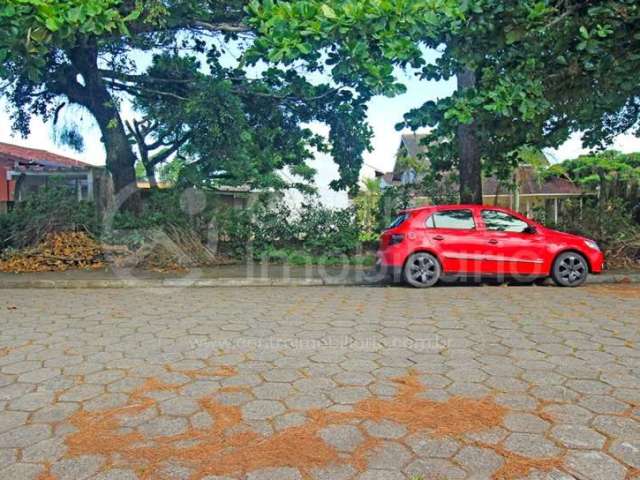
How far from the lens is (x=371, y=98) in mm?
12477

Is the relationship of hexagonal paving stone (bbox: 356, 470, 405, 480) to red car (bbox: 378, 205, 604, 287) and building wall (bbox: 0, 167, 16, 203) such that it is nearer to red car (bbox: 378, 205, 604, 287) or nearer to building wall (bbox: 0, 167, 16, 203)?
red car (bbox: 378, 205, 604, 287)

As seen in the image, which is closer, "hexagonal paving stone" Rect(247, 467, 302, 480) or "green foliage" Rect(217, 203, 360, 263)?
"hexagonal paving stone" Rect(247, 467, 302, 480)

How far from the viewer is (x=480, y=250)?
8.84 meters

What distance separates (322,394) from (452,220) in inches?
238

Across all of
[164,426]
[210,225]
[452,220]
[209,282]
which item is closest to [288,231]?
[210,225]

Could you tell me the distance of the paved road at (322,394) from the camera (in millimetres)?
2688

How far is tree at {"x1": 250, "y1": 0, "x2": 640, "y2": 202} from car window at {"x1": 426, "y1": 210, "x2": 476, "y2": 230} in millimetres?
1713

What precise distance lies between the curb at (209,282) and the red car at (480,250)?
889mm

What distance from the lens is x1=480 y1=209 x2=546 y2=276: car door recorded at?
884cm

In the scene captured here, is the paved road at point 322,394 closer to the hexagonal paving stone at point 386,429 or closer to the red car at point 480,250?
the hexagonal paving stone at point 386,429

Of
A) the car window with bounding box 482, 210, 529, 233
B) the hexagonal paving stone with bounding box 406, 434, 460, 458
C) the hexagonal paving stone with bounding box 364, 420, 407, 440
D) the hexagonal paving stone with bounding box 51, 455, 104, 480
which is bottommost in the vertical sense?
the hexagonal paving stone with bounding box 51, 455, 104, 480

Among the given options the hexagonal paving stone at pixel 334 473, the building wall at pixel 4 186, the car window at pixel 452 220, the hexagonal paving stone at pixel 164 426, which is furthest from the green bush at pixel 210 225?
the hexagonal paving stone at pixel 334 473

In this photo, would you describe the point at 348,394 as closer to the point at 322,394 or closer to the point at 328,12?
the point at 322,394

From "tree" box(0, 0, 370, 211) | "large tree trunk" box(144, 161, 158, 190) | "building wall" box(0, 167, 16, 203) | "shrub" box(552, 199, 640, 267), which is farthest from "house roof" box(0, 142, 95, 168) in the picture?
"shrub" box(552, 199, 640, 267)
